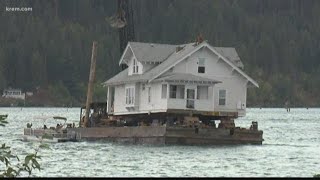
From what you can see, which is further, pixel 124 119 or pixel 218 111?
pixel 124 119

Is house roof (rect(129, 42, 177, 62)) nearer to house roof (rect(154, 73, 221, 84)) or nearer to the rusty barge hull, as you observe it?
house roof (rect(154, 73, 221, 84))

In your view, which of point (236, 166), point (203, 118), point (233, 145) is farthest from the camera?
point (203, 118)

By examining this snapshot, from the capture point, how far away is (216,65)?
7575 cm

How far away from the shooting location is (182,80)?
2859 inches

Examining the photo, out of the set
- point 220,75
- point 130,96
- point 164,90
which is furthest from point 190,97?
point 130,96

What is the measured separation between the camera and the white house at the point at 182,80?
7325 cm

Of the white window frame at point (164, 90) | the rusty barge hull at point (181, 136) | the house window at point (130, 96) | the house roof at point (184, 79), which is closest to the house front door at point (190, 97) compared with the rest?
the house roof at point (184, 79)

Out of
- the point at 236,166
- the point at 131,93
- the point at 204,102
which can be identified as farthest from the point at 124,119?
the point at 236,166

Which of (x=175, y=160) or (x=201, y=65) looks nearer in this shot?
(x=175, y=160)

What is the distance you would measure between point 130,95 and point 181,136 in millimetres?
8948

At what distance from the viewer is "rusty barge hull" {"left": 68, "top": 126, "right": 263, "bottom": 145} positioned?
7000 cm

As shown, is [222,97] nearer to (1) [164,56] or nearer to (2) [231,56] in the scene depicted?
(2) [231,56]

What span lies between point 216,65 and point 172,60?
108 inches

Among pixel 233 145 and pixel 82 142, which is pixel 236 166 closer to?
pixel 233 145
